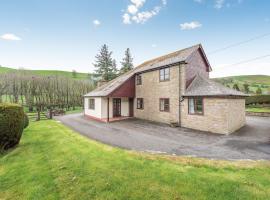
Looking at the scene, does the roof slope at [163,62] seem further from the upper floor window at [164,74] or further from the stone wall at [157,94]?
the stone wall at [157,94]

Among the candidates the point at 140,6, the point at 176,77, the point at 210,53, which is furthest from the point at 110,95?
the point at 210,53

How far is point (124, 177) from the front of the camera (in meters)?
4.21

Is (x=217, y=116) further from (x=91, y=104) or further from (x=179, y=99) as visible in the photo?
(x=91, y=104)

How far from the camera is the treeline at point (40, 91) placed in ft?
87.9

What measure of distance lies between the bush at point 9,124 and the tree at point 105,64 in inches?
1377

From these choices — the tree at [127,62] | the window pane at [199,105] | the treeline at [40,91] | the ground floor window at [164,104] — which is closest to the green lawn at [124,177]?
the window pane at [199,105]

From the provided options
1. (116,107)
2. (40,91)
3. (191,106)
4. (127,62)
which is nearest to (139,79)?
(116,107)

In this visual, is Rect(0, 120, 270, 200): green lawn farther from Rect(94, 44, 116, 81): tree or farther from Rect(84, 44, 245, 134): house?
Rect(94, 44, 116, 81): tree

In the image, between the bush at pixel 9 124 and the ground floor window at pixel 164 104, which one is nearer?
the bush at pixel 9 124

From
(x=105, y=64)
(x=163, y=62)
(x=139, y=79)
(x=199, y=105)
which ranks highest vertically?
(x=105, y=64)

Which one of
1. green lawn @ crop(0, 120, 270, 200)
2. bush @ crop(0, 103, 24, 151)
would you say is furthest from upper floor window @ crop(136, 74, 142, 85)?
bush @ crop(0, 103, 24, 151)

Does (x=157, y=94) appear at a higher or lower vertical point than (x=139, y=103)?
higher

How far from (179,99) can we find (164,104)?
81.1 inches

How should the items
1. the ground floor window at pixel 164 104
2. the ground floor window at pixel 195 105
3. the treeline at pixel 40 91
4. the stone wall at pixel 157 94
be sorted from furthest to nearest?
the treeline at pixel 40 91, the ground floor window at pixel 164 104, the stone wall at pixel 157 94, the ground floor window at pixel 195 105
